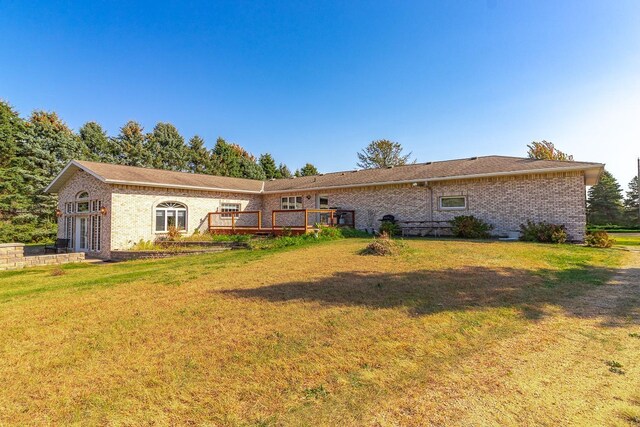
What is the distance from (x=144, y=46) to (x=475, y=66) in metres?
17.7

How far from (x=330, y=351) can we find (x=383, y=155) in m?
50.5

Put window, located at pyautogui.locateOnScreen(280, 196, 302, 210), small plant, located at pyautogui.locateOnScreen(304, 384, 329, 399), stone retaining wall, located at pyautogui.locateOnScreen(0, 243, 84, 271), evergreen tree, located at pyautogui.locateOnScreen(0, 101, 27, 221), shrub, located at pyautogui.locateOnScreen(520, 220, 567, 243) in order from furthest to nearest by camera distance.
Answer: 1. evergreen tree, located at pyautogui.locateOnScreen(0, 101, 27, 221)
2. window, located at pyautogui.locateOnScreen(280, 196, 302, 210)
3. shrub, located at pyautogui.locateOnScreen(520, 220, 567, 243)
4. stone retaining wall, located at pyautogui.locateOnScreen(0, 243, 84, 271)
5. small plant, located at pyautogui.locateOnScreen(304, 384, 329, 399)

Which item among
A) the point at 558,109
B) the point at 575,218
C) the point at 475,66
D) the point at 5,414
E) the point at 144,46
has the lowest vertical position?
the point at 5,414

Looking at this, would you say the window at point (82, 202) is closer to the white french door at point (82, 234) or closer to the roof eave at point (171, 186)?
the white french door at point (82, 234)

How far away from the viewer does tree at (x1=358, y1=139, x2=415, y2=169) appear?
5100cm

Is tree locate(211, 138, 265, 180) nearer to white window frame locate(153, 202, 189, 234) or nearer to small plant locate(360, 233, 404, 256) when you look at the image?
white window frame locate(153, 202, 189, 234)

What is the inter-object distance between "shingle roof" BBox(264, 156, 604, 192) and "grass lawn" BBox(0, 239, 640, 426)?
8.36m

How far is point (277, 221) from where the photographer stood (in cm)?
2283

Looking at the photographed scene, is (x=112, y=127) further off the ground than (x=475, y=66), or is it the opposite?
(x=112, y=127)

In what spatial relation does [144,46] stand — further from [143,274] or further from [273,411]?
[273,411]

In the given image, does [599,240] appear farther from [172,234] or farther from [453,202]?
[172,234]

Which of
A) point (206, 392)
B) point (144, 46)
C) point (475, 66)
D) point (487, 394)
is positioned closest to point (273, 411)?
point (206, 392)

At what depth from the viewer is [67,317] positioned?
16.8 ft

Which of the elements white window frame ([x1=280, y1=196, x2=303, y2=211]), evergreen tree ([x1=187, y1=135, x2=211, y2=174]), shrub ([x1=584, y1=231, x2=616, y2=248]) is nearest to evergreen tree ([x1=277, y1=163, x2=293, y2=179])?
evergreen tree ([x1=187, y1=135, x2=211, y2=174])
